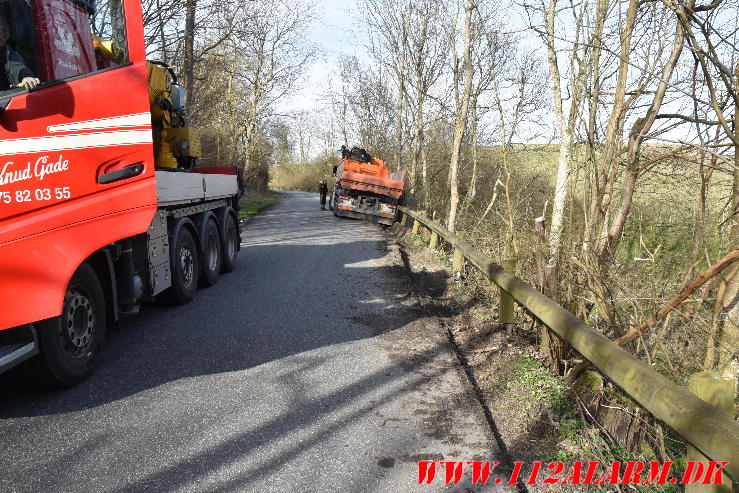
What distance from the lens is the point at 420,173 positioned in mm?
21562

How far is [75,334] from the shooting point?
408 centimetres

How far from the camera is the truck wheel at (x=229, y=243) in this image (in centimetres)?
872

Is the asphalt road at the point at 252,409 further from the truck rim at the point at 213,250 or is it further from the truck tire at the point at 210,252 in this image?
the truck rim at the point at 213,250

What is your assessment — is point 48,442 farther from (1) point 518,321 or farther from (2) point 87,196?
(1) point 518,321

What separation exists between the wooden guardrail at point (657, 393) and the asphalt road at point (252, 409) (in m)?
0.87

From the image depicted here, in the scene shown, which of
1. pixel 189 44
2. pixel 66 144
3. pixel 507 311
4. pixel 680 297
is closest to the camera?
pixel 680 297

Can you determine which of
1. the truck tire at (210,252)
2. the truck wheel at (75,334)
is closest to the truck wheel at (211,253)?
the truck tire at (210,252)

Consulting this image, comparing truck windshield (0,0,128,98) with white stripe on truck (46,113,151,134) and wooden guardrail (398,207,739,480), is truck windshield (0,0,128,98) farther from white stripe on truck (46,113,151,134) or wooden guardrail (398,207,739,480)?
wooden guardrail (398,207,739,480)

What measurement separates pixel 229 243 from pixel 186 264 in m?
2.27

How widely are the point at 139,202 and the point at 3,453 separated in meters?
2.10

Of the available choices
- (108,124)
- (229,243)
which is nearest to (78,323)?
(108,124)

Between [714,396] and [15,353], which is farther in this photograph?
[15,353]

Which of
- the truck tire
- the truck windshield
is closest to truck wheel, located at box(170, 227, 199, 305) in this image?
the truck tire

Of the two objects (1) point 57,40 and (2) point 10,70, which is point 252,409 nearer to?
(2) point 10,70
